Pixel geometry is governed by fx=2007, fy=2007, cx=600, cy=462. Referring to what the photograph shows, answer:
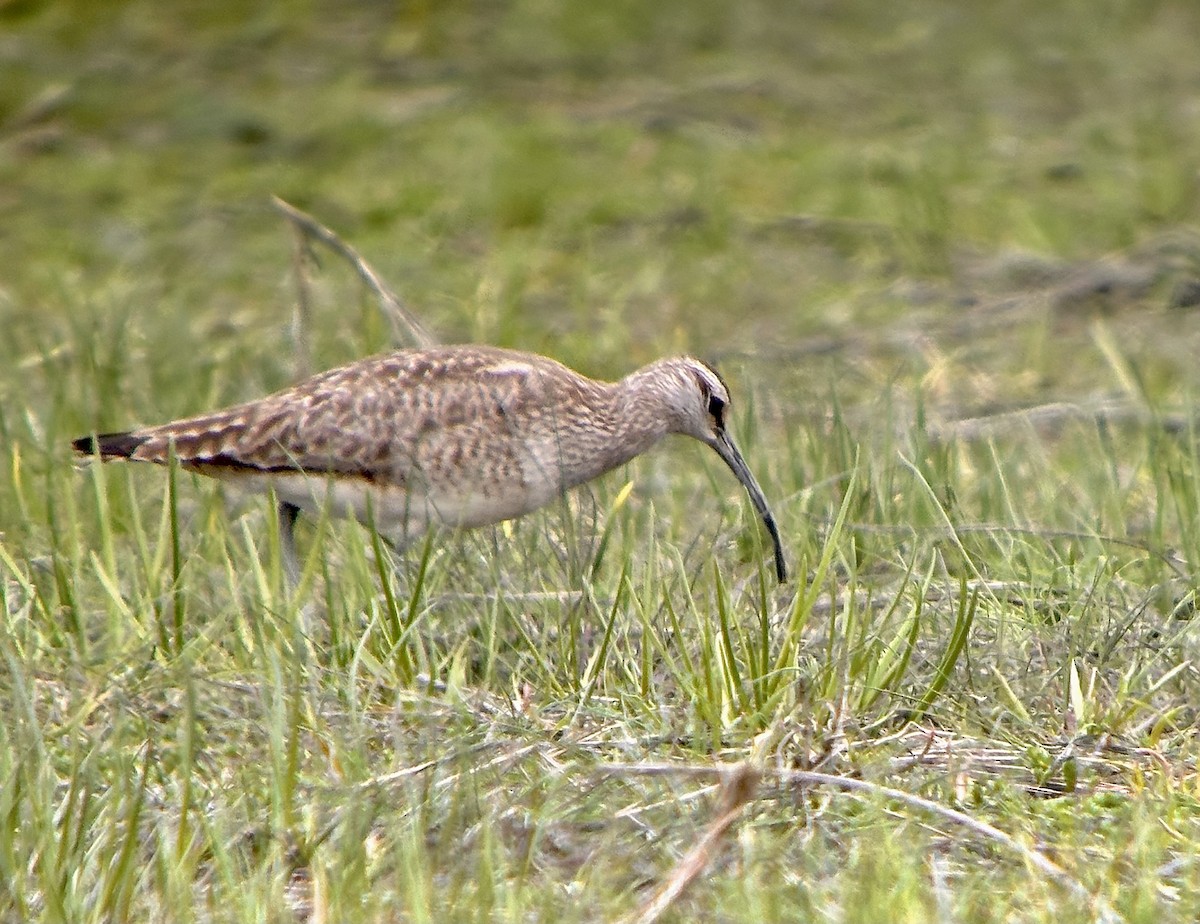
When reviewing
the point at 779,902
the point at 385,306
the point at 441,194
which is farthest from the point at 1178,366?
the point at 779,902

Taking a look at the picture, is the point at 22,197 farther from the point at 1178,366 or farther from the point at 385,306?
the point at 1178,366

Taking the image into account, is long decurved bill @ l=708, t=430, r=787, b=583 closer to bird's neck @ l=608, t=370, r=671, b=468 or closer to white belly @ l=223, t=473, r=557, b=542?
bird's neck @ l=608, t=370, r=671, b=468

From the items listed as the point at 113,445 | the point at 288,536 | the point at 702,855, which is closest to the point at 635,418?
the point at 288,536

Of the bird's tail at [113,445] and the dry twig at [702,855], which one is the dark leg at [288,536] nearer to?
the bird's tail at [113,445]

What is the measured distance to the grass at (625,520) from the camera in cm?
356

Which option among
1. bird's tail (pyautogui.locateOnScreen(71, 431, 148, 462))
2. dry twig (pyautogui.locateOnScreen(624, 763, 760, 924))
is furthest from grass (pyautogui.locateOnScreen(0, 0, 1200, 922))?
bird's tail (pyautogui.locateOnScreen(71, 431, 148, 462))

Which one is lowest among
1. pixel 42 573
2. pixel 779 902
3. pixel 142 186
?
pixel 779 902

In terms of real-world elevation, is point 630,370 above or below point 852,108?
below

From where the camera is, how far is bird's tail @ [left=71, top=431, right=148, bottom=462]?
18.2 feet

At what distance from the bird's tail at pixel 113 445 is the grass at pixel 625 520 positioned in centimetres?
13

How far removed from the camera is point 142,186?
412 inches

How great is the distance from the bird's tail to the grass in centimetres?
13

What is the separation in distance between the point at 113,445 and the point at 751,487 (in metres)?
1.78

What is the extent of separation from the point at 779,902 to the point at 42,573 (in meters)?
2.25
